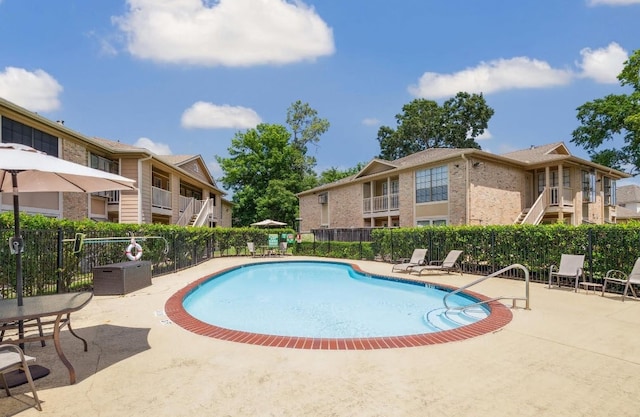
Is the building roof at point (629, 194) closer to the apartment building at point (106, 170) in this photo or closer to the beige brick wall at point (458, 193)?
the beige brick wall at point (458, 193)

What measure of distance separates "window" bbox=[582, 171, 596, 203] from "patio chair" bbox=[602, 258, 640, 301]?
14372mm

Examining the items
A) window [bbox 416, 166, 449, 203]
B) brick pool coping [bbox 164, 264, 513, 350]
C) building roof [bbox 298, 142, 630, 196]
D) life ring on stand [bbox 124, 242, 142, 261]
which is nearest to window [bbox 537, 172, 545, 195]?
building roof [bbox 298, 142, 630, 196]

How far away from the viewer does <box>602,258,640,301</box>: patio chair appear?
736 centimetres

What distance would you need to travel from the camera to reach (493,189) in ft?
58.4

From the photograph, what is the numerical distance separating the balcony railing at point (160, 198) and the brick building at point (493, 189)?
511 inches

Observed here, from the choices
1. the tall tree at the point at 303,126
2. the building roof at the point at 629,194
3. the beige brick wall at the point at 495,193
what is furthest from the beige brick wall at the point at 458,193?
the building roof at the point at 629,194

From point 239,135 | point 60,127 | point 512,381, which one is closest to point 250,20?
point 60,127

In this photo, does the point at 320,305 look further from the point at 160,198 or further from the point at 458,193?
the point at 160,198

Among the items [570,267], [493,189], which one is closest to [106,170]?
[570,267]

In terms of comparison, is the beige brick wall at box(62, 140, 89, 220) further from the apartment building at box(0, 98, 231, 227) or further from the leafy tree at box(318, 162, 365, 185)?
the leafy tree at box(318, 162, 365, 185)

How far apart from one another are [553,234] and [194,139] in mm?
37833

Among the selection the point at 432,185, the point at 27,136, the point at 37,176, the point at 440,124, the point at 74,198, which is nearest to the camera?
the point at 37,176

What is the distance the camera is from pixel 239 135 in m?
39.3

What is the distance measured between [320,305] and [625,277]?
7624 millimetres
